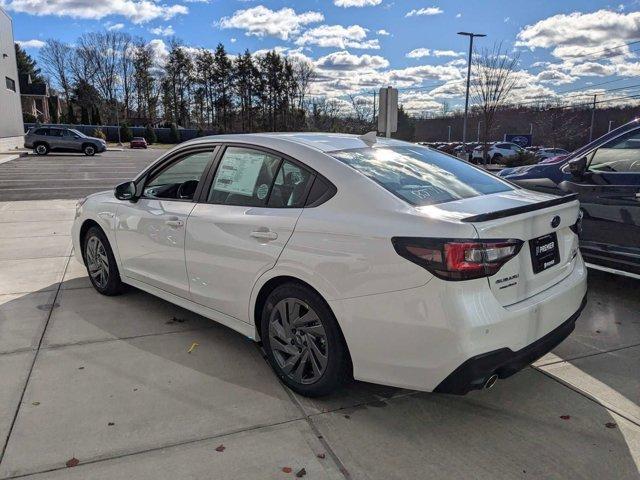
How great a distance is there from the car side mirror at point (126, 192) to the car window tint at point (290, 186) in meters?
1.74

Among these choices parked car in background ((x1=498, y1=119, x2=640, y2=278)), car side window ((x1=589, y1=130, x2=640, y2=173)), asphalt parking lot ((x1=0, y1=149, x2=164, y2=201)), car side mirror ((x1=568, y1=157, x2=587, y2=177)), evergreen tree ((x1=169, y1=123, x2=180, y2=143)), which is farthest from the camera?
evergreen tree ((x1=169, y1=123, x2=180, y2=143))

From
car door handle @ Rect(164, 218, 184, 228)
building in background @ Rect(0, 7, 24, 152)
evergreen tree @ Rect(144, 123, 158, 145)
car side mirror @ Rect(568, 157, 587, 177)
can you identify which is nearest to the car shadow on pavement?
car door handle @ Rect(164, 218, 184, 228)

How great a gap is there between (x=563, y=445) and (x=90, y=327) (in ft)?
11.6

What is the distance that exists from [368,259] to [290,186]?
86 cm

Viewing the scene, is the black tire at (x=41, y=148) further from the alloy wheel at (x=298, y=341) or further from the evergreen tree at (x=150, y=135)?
the alloy wheel at (x=298, y=341)

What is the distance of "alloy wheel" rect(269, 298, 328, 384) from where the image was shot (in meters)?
3.03

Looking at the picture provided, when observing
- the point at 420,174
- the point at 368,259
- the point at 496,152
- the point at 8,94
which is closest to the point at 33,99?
the point at 8,94

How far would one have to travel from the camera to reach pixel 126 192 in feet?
14.9

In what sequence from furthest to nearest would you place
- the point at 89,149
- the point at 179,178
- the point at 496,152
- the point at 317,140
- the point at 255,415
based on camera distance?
the point at 496,152, the point at 89,149, the point at 179,178, the point at 317,140, the point at 255,415

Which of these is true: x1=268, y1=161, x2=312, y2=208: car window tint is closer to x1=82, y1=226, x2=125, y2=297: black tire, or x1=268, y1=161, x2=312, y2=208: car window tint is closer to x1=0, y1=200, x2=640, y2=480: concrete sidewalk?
x1=0, y1=200, x2=640, y2=480: concrete sidewalk

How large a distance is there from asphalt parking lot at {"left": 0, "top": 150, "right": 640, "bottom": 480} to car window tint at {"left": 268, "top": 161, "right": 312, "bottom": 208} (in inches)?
46.5

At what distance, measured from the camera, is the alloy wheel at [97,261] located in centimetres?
495

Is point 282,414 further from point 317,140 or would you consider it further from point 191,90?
point 191,90

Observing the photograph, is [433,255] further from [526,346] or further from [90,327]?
[90,327]
